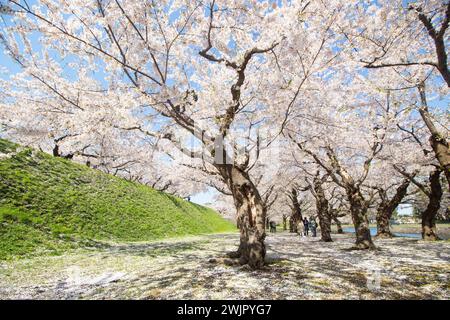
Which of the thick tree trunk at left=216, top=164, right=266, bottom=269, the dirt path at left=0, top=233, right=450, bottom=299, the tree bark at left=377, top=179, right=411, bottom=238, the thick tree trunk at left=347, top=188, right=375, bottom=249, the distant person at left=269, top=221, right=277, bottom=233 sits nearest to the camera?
the dirt path at left=0, top=233, right=450, bottom=299

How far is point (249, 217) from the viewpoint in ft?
24.6

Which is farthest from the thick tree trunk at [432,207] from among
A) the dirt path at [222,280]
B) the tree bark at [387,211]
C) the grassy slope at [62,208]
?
the grassy slope at [62,208]

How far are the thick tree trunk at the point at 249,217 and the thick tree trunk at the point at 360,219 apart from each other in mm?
6221

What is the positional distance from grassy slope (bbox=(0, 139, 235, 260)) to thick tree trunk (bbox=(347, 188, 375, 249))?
12616 millimetres

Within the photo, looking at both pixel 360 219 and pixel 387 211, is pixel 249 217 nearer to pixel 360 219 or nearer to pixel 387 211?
pixel 360 219

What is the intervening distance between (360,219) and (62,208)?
47.0 feet

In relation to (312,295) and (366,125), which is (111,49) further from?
Result: (366,125)

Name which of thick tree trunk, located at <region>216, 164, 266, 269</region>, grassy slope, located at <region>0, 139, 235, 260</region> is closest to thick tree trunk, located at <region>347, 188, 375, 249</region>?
thick tree trunk, located at <region>216, 164, 266, 269</region>

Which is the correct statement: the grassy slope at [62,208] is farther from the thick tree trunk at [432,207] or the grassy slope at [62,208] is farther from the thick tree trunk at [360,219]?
the thick tree trunk at [432,207]

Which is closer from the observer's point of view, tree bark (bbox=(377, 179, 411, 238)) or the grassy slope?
the grassy slope

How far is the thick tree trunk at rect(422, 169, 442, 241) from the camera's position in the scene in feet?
50.2

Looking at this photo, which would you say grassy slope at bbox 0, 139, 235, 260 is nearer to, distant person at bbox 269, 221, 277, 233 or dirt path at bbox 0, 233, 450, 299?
dirt path at bbox 0, 233, 450, 299

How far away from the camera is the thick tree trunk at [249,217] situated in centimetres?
732
